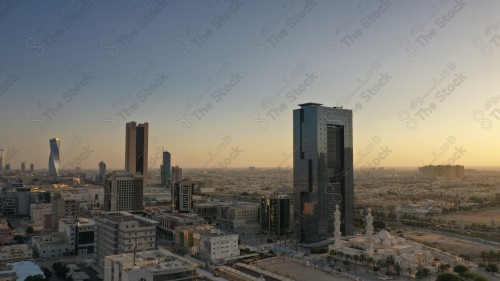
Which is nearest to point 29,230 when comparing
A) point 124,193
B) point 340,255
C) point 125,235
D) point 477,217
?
point 124,193

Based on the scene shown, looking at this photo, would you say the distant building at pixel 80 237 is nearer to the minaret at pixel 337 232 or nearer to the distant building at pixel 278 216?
the distant building at pixel 278 216

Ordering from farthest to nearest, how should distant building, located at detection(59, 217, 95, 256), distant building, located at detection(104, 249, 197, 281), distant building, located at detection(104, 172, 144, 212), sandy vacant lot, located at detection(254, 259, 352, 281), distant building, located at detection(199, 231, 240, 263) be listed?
distant building, located at detection(104, 172, 144, 212)
distant building, located at detection(59, 217, 95, 256)
distant building, located at detection(199, 231, 240, 263)
sandy vacant lot, located at detection(254, 259, 352, 281)
distant building, located at detection(104, 249, 197, 281)

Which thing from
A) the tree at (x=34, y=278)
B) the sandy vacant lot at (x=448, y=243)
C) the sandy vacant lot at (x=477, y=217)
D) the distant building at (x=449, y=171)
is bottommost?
the sandy vacant lot at (x=448, y=243)

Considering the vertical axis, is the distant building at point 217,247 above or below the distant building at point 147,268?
below

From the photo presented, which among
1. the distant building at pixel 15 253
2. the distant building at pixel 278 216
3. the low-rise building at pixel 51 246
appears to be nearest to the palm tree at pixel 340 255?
the distant building at pixel 278 216

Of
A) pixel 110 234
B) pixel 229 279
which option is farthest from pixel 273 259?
pixel 110 234

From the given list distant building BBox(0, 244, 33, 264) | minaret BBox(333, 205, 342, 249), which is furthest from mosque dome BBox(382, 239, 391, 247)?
distant building BBox(0, 244, 33, 264)

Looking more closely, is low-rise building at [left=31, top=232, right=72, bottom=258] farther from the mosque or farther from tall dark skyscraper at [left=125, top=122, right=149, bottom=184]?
tall dark skyscraper at [left=125, top=122, right=149, bottom=184]
